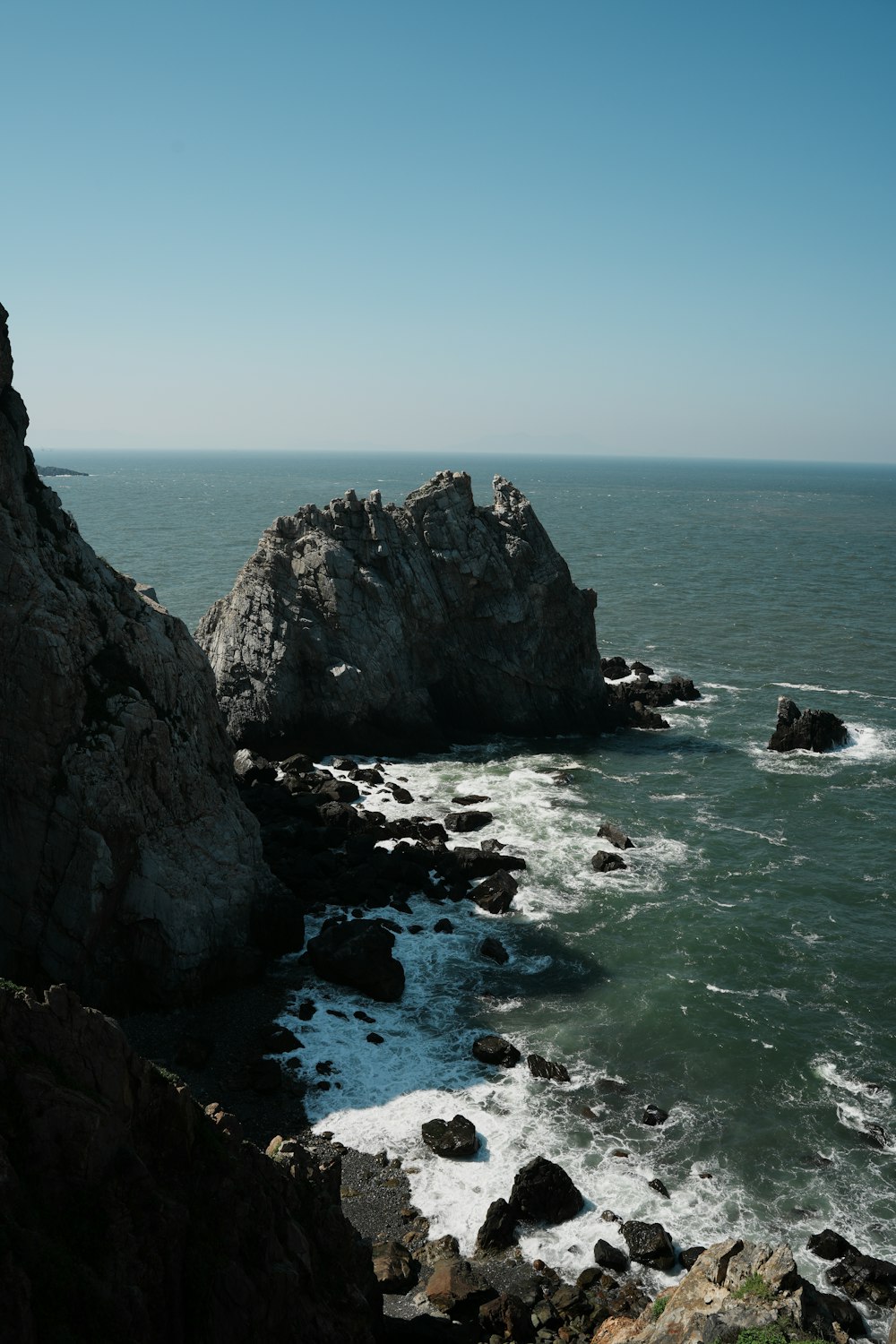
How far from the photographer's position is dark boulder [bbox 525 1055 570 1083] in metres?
29.8

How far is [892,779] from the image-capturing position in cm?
5425

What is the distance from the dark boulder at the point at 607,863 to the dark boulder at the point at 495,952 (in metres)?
8.15

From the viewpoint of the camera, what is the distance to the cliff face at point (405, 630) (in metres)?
56.8

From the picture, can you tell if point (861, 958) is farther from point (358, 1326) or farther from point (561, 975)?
point (358, 1326)

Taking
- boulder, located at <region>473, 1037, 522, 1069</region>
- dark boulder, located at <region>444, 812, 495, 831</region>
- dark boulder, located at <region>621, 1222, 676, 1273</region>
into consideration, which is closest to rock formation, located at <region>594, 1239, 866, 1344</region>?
dark boulder, located at <region>621, 1222, 676, 1273</region>

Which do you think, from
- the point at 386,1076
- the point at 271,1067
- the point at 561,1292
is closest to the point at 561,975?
the point at 386,1076

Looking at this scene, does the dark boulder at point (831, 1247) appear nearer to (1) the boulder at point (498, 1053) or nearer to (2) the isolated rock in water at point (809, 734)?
(1) the boulder at point (498, 1053)

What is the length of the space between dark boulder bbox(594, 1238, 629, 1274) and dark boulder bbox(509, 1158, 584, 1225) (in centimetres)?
127

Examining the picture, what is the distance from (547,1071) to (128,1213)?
17599mm

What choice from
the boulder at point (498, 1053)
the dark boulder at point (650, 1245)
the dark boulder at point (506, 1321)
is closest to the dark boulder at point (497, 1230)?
the dark boulder at point (506, 1321)

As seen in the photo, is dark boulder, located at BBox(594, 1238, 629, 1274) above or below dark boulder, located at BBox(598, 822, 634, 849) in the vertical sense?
below

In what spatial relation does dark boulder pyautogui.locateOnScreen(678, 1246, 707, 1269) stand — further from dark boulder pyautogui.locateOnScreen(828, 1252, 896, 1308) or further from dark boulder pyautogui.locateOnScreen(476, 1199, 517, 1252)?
dark boulder pyautogui.locateOnScreen(476, 1199, 517, 1252)

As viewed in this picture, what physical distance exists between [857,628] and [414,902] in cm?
6509

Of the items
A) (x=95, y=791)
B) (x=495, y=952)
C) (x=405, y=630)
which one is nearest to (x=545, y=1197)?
(x=495, y=952)
